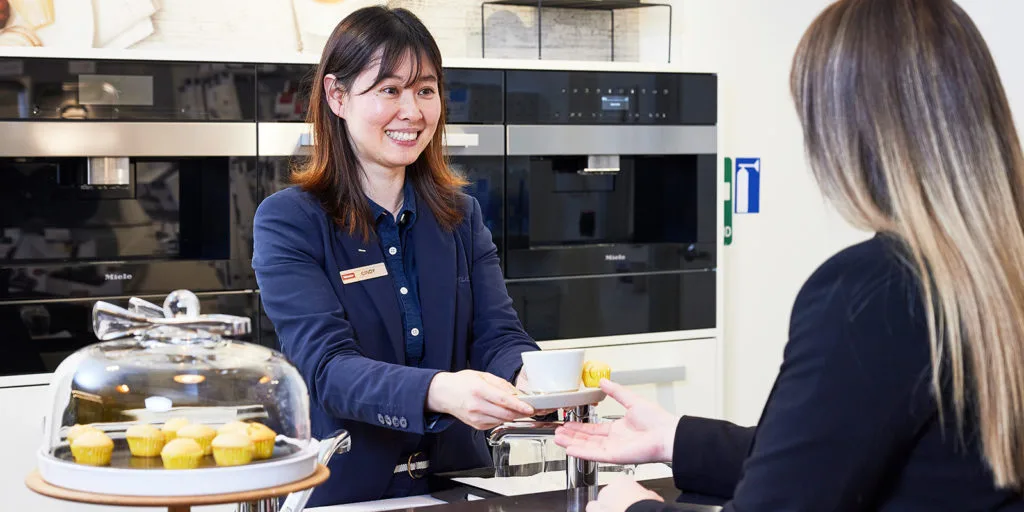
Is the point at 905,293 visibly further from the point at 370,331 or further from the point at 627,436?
the point at 370,331

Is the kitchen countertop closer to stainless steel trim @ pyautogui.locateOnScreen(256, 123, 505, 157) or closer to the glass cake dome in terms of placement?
the glass cake dome

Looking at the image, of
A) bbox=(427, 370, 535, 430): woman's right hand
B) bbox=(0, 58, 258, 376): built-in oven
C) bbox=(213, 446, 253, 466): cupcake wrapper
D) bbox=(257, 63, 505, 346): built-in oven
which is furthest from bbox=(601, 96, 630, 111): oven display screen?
bbox=(213, 446, 253, 466): cupcake wrapper

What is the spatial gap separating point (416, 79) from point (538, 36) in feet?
6.61

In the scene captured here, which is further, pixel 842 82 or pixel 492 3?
pixel 492 3

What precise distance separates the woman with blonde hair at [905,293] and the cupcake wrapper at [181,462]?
1.68ft

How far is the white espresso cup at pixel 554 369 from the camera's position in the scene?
64.0 inches

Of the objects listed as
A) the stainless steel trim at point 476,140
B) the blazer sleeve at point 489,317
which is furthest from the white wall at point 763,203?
the blazer sleeve at point 489,317

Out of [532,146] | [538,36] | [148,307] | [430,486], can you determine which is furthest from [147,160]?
[148,307]

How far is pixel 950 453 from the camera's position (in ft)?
3.46

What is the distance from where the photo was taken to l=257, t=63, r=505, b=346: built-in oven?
326 centimetres

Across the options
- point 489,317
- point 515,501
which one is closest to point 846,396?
point 515,501

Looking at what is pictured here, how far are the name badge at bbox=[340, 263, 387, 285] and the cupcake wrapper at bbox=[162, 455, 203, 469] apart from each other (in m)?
0.90

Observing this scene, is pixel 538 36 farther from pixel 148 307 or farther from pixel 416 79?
pixel 148 307

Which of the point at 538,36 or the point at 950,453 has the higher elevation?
the point at 538,36
